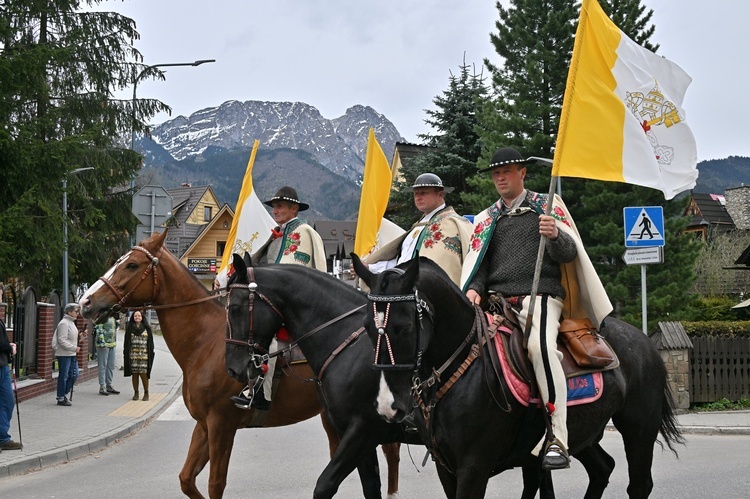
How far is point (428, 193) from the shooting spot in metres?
7.77

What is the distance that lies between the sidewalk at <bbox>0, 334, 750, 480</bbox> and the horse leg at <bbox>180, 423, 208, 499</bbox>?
4280 millimetres

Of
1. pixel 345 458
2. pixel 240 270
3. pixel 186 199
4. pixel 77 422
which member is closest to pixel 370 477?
pixel 345 458

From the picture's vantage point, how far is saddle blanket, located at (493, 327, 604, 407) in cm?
512

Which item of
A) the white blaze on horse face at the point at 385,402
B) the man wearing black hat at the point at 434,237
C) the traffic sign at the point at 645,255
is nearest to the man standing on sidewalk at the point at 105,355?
the traffic sign at the point at 645,255

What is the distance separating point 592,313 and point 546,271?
1.52 ft

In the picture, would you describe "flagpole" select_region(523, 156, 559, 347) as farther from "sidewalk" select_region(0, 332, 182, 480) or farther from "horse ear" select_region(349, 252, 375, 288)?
"sidewalk" select_region(0, 332, 182, 480)

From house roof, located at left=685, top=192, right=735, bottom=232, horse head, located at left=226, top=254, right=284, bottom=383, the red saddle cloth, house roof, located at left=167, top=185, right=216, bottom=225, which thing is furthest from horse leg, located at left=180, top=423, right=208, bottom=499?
house roof, located at left=167, top=185, right=216, bottom=225

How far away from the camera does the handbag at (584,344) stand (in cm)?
554

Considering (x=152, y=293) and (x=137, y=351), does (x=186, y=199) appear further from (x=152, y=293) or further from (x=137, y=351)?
(x=152, y=293)

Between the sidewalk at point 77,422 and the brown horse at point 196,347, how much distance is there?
162 inches

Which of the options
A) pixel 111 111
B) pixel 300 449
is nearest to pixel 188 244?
pixel 111 111

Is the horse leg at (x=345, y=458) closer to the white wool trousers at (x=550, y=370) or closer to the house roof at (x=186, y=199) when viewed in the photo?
the white wool trousers at (x=550, y=370)

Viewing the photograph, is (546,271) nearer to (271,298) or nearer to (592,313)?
(592,313)

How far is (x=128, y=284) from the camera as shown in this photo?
24.5 feet
